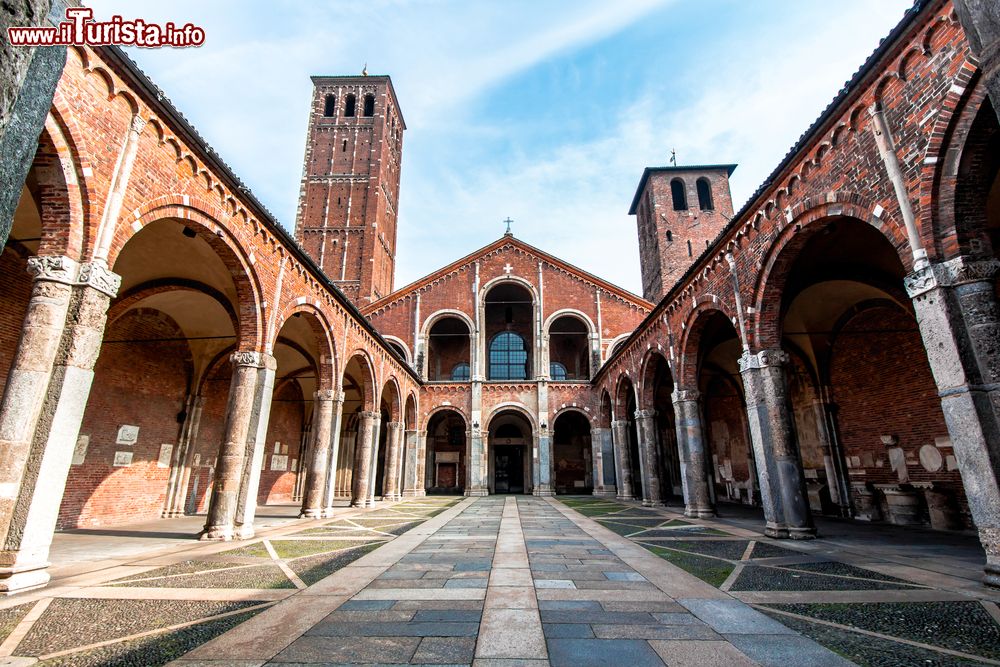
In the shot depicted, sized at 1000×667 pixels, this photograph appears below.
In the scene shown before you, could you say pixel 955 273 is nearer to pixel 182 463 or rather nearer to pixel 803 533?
pixel 803 533

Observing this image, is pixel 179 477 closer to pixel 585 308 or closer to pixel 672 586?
pixel 672 586

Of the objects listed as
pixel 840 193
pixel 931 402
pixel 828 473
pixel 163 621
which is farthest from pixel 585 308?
pixel 163 621

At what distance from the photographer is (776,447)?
27.2 ft

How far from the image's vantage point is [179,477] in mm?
12961

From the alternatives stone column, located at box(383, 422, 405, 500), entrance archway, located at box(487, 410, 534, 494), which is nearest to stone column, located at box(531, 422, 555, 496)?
entrance archway, located at box(487, 410, 534, 494)

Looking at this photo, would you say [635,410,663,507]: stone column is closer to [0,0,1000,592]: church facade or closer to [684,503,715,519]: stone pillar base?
[0,0,1000,592]: church facade

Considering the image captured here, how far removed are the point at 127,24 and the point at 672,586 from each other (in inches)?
253

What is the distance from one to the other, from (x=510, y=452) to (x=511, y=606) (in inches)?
946

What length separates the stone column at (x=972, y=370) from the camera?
462 cm

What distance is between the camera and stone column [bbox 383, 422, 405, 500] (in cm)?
1878

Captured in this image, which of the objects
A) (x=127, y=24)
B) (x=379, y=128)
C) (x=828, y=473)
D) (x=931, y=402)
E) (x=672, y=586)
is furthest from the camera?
(x=379, y=128)

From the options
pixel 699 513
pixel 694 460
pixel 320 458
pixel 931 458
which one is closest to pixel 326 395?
pixel 320 458

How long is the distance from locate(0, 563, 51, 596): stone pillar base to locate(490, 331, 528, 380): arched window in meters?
22.6

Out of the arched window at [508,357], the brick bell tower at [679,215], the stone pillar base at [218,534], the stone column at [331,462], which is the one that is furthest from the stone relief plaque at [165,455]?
the brick bell tower at [679,215]
